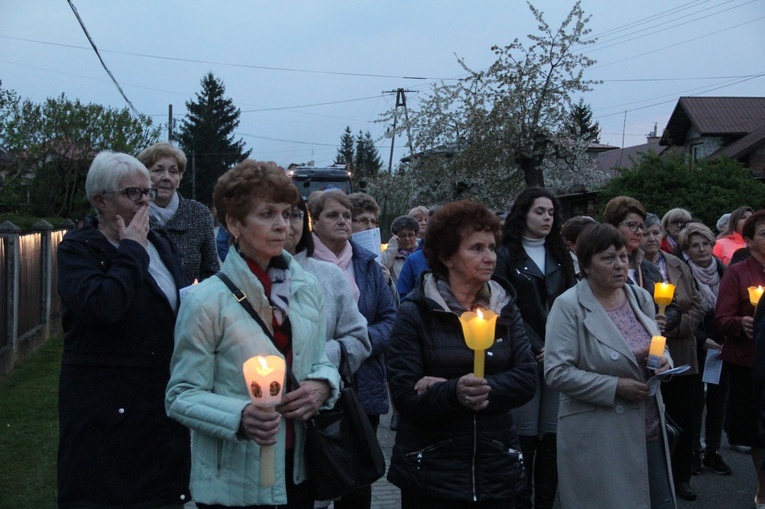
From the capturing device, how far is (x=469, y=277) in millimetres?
3887

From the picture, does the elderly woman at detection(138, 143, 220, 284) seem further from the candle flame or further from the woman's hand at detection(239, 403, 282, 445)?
the candle flame

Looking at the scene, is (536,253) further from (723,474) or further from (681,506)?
(723,474)

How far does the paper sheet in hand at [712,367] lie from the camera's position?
22.1ft

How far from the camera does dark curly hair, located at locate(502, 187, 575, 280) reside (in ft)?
18.8

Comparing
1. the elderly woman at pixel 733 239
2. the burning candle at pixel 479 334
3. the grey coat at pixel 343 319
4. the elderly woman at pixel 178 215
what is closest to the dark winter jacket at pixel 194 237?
the elderly woman at pixel 178 215

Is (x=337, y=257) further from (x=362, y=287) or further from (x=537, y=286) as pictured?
(x=537, y=286)

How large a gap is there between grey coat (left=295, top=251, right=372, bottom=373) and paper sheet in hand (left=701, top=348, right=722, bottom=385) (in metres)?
3.86

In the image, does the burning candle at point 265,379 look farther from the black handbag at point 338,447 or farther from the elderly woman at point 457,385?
the elderly woman at point 457,385

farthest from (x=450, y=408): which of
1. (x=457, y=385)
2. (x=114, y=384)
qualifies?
(x=114, y=384)

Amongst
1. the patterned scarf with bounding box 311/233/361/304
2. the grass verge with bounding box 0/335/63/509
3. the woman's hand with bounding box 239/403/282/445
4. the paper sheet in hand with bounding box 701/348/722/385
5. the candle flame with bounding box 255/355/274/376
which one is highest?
the patterned scarf with bounding box 311/233/361/304

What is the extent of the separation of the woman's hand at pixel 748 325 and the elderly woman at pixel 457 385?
3.14 meters

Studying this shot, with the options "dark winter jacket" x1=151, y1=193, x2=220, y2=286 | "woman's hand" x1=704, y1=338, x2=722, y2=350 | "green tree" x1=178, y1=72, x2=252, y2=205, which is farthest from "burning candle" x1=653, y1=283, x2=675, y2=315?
"green tree" x1=178, y1=72, x2=252, y2=205

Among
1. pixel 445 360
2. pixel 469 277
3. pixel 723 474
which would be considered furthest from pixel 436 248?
pixel 723 474

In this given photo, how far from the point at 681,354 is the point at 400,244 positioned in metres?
4.03
